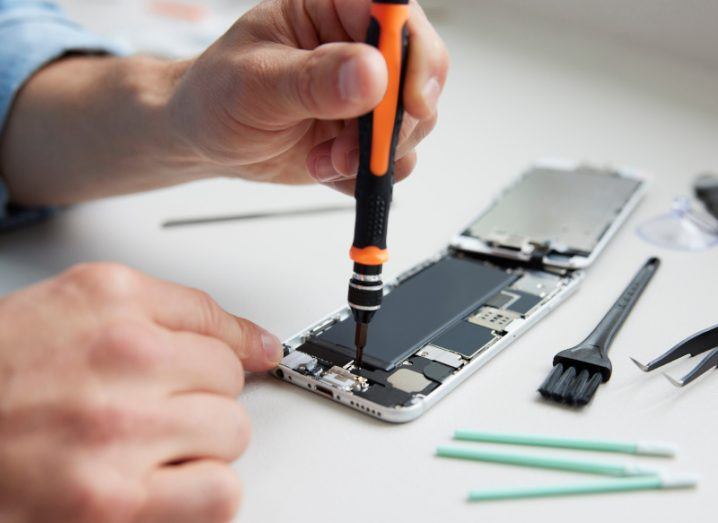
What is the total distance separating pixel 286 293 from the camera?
978 mm

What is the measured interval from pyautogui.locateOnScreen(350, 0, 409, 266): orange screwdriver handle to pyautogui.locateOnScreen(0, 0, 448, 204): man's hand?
0.05ft

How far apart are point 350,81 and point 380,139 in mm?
71

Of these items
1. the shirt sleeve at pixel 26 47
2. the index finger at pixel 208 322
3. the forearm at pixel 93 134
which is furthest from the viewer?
the shirt sleeve at pixel 26 47

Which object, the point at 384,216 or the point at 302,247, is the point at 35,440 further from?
the point at 302,247

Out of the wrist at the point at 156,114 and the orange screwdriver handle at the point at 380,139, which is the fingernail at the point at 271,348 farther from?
the wrist at the point at 156,114


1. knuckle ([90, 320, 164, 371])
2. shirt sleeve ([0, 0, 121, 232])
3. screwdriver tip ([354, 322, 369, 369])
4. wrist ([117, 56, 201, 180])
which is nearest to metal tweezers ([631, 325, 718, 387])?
screwdriver tip ([354, 322, 369, 369])

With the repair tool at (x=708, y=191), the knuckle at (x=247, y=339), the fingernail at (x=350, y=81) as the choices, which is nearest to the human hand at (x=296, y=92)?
the fingernail at (x=350, y=81)

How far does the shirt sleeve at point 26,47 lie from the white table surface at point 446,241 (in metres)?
0.05

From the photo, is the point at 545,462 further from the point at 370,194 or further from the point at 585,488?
the point at 370,194

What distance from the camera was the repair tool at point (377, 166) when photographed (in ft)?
2.29

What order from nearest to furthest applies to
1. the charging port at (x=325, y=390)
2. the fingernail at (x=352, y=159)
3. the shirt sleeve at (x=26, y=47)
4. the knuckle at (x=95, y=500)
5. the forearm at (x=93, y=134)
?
the knuckle at (x=95, y=500)
the charging port at (x=325, y=390)
the fingernail at (x=352, y=159)
the forearm at (x=93, y=134)
the shirt sleeve at (x=26, y=47)

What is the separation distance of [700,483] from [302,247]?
2.04ft

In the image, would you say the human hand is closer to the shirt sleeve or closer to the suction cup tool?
the shirt sleeve

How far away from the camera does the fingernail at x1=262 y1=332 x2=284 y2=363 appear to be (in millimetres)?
759
